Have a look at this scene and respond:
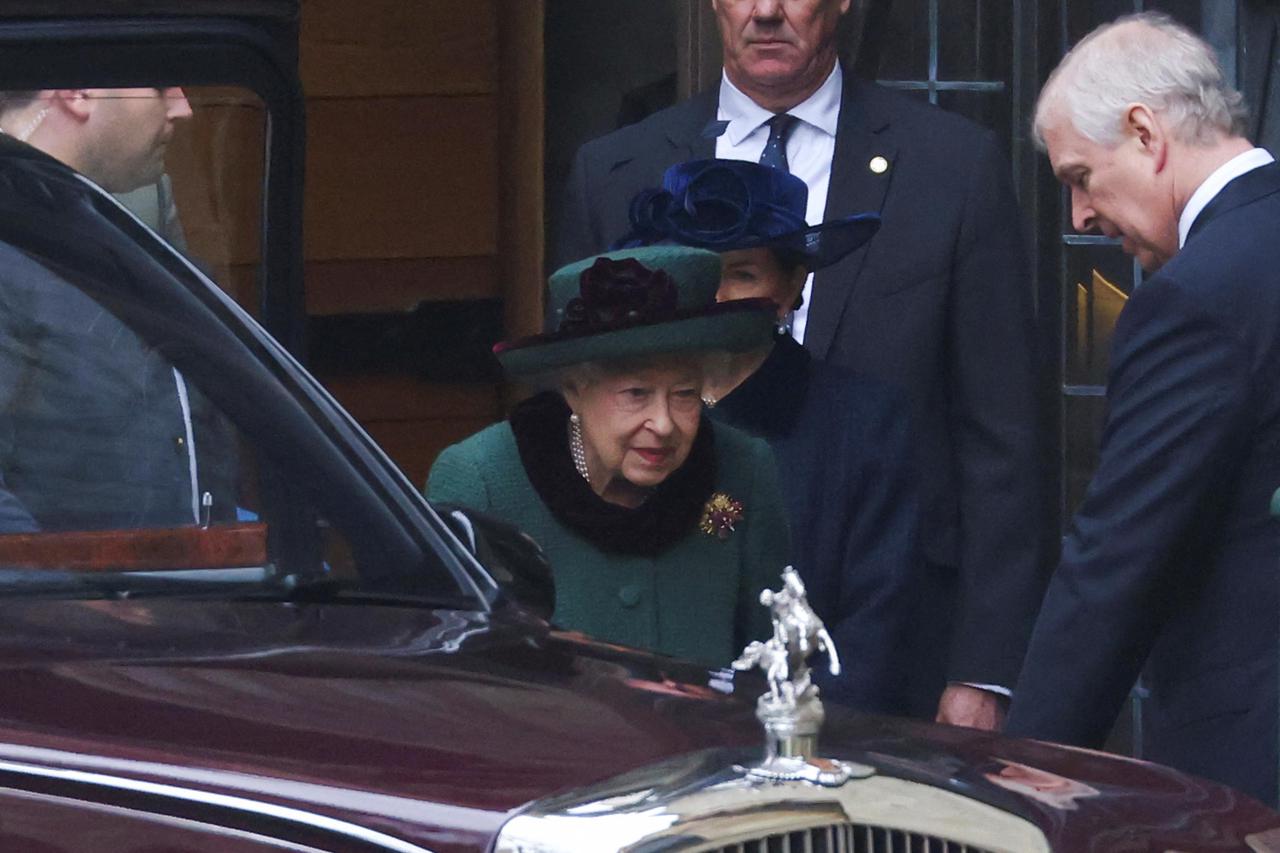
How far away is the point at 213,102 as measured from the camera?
338cm

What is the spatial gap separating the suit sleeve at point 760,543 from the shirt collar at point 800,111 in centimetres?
99

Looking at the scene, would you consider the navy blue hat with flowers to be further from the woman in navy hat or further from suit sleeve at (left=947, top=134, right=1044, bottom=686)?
suit sleeve at (left=947, top=134, right=1044, bottom=686)

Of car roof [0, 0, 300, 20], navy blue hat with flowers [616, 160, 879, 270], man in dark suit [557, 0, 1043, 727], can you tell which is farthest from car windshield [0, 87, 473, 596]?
man in dark suit [557, 0, 1043, 727]

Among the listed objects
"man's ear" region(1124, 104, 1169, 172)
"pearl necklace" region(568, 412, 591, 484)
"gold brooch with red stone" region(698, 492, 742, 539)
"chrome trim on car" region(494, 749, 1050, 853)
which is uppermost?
"man's ear" region(1124, 104, 1169, 172)

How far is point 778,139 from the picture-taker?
4.66 m

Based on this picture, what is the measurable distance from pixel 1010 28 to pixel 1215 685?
295cm

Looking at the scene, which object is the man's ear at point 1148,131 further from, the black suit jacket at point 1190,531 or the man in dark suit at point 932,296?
the man in dark suit at point 932,296

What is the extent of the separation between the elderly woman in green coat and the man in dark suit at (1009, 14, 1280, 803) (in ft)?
1.63

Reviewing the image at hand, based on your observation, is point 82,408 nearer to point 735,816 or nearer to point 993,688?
point 735,816

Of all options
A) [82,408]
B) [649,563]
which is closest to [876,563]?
[649,563]

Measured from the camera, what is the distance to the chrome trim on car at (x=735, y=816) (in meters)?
2.04

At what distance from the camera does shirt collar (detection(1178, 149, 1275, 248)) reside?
12.5 ft

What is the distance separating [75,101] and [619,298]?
909mm

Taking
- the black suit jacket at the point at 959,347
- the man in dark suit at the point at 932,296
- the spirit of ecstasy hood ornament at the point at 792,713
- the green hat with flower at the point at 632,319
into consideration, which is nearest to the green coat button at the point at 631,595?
the green hat with flower at the point at 632,319
